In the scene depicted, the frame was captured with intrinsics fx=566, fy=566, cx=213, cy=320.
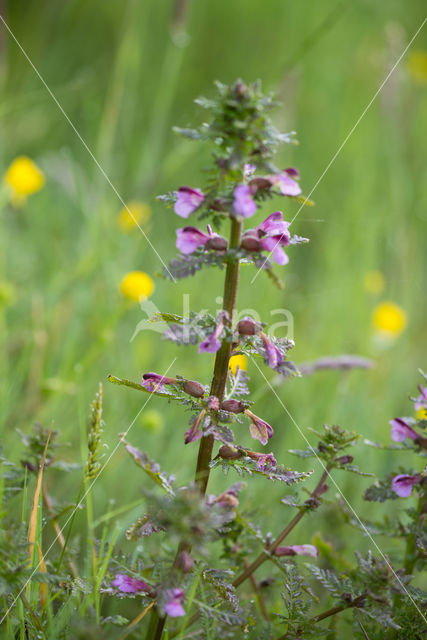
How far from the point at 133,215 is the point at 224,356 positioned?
5.16 ft

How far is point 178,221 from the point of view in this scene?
112 inches

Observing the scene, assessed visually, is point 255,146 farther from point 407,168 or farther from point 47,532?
point 407,168

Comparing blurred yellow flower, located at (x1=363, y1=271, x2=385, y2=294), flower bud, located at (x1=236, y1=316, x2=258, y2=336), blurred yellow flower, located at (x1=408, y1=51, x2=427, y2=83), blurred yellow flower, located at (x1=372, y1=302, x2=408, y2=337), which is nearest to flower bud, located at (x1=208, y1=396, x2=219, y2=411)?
flower bud, located at (x1=236, y1=316, x2=258, y2=336)

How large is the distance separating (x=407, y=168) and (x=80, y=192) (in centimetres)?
183

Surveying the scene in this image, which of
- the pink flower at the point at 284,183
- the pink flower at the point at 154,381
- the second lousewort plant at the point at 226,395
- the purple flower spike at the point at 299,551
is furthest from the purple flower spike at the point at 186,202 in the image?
the purple flower spike at the point at 299,551

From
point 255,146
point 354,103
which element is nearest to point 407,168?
point 354,103

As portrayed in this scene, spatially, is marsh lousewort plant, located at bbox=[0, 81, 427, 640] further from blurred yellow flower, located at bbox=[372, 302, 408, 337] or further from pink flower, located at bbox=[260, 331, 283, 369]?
blurred yellow flower, located at bbox=[372, 302, 408, 337]

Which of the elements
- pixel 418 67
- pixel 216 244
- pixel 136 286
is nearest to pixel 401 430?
pixel 216 244

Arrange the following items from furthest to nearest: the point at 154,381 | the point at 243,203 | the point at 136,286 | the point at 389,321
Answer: the point at 389,321
the point at 136,286
the point at 154,381
the point at 243,203

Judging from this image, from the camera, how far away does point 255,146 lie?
77 centimetres

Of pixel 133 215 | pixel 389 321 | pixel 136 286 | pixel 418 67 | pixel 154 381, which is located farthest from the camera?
pixel 418 67

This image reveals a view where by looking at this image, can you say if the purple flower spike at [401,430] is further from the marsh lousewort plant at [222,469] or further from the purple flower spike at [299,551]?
the purple flower spike at [299,551]

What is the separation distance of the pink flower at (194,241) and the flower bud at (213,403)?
213 mm

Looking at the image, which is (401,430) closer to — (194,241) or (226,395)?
(226,395)
